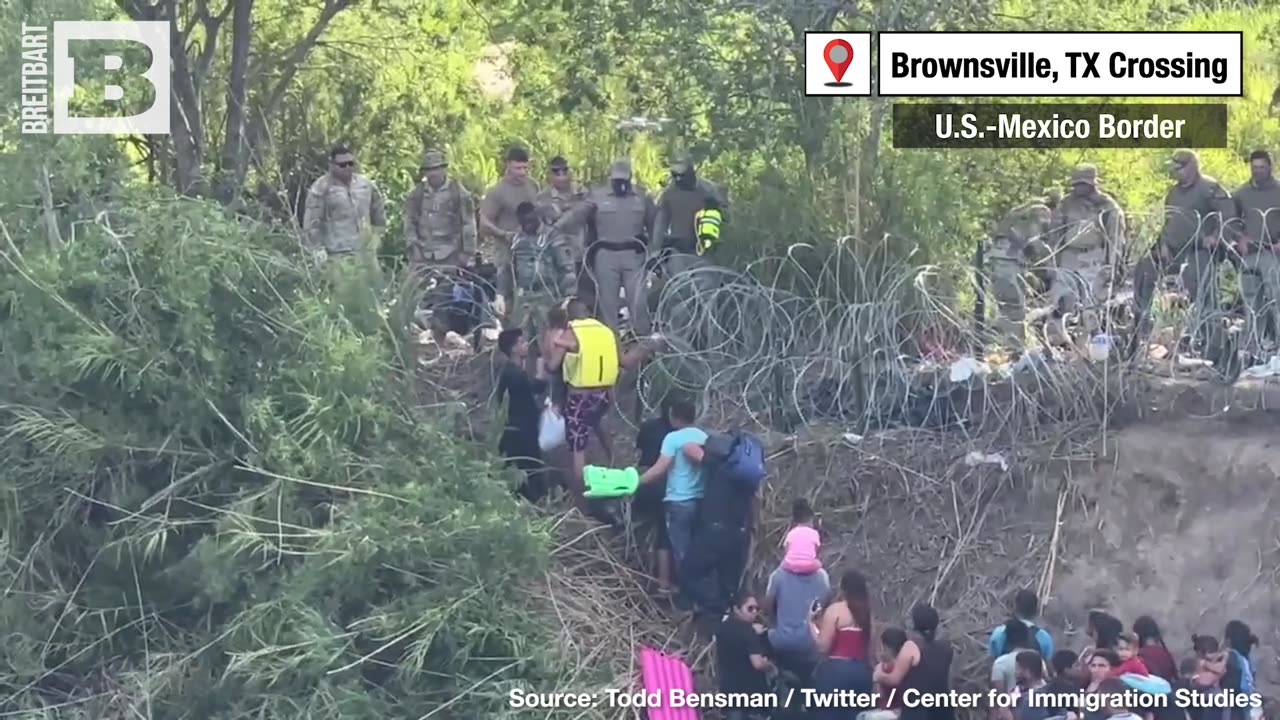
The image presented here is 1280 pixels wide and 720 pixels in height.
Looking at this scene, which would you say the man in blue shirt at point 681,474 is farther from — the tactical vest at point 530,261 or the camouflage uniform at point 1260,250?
the camouflage uniform at point 1260,250

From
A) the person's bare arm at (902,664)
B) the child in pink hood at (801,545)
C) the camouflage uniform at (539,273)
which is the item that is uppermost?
the camouflage uniform at (539,273)

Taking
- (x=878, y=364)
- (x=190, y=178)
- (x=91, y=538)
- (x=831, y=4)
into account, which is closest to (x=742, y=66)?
(x=831, y=4)

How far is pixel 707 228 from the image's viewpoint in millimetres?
10273

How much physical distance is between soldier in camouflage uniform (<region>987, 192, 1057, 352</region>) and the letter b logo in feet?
16.1

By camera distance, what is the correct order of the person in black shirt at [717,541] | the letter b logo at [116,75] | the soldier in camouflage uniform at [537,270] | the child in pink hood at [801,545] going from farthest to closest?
the soldier in camouflage uniform at [537,270]
the letter b logo at [116,75]
the person in black shirt at [717,541]
the child in pink hood at [801,545]

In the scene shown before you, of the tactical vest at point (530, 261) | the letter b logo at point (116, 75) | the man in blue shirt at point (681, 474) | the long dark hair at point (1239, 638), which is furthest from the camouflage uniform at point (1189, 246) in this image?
the letter b logo at point (116, 75)

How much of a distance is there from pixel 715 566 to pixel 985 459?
1.60 meters

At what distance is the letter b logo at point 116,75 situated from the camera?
32.8 ft

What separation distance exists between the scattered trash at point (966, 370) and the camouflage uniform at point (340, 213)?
11.0 ft

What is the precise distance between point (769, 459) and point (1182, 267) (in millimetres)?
2346

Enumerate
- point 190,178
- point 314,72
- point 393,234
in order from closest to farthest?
point 190,178
point 393,234
point 314,72

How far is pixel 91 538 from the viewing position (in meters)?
9.20

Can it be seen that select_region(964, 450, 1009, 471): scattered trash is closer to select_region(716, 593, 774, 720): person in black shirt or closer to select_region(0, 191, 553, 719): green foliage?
select_region(716, 593, 774, 720): person in black shirt

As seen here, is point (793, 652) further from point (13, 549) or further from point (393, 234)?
point (393, 234)
